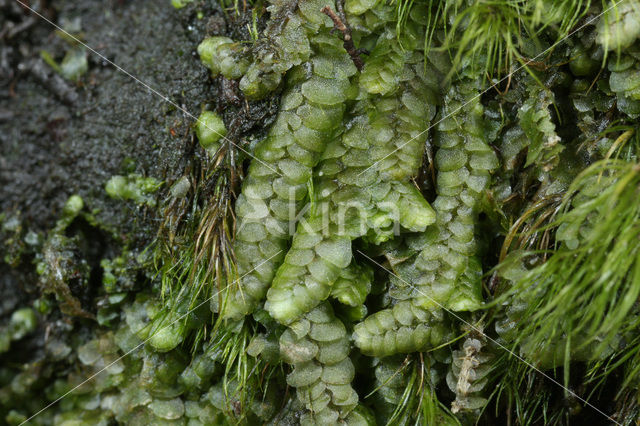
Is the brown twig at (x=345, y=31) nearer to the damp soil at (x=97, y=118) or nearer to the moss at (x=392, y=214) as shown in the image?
the moss at (x=392, y=214)

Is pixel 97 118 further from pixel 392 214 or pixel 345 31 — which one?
pixel 392 214

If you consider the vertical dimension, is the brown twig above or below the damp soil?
above

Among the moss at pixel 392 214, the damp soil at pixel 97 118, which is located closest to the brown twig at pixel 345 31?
the moss at pixel 392 214

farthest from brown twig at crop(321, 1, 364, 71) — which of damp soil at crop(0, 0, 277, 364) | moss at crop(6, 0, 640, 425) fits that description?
damp soil at crop(0, 0, 277, 364)

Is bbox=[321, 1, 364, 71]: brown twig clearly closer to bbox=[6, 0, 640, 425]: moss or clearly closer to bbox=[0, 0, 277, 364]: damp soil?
bbox=[6, 0, 640, 425]: moss

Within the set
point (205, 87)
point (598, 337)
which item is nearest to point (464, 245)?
point (598, 337)

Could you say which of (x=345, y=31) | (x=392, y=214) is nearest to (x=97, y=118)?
(x=345, y=31)

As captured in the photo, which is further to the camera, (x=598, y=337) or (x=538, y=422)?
(x=538, y=422)

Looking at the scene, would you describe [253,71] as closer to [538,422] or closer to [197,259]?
[197,259]
